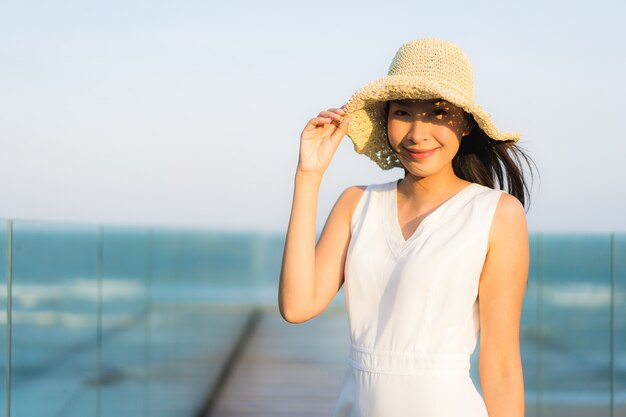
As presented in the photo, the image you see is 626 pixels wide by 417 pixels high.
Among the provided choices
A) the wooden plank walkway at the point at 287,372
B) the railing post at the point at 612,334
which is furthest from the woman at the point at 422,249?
the wooden plank walkway at the point at 287,372

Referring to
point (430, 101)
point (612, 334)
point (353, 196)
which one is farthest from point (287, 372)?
point (430, 101)

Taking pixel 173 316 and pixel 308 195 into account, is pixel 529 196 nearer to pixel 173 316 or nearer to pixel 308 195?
pixel 308 195

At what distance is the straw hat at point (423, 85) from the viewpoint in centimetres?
198

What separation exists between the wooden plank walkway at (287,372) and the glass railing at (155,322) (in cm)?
33

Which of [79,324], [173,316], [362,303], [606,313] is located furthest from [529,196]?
[173,316]

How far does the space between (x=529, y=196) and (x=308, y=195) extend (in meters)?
0.50

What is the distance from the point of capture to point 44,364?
3062 millimetres

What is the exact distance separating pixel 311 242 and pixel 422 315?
259mm

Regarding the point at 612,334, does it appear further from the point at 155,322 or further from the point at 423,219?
the point at 423,219

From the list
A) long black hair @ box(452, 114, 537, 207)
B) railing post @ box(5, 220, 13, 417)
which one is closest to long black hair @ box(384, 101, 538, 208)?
long black hair @ box(452, 114, 537, 207)

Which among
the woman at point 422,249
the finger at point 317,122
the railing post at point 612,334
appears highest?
the finger at point 317,122

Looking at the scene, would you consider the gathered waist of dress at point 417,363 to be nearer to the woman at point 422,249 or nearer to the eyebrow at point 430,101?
the woman at point 422,249

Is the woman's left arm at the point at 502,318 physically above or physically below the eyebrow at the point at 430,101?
below

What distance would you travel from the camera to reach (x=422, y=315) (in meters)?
1.95
